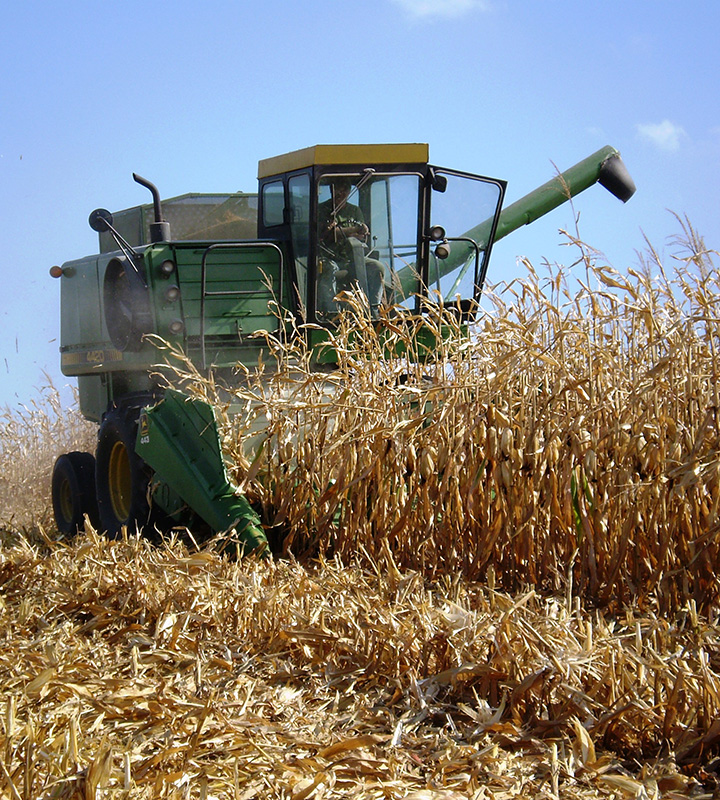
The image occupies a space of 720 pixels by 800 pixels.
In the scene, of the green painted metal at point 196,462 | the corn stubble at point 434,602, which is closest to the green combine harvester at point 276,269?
the green painted metal at point 196,462

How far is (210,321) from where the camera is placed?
5.82m

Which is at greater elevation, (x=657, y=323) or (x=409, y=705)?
(x=657, y=323)

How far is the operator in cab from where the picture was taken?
5.76 metres

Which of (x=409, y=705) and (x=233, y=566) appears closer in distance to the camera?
(x=409, y=705)

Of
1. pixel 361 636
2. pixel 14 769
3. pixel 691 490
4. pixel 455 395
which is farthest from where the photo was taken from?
pixel 455 395

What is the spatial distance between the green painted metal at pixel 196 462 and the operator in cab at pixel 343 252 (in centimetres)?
160

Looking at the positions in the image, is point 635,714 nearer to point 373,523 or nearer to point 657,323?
point 657,323

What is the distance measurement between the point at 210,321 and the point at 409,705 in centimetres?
386

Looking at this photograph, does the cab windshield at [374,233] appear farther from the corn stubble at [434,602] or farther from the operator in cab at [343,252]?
the corn stubble at [434,602]

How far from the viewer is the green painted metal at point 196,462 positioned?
4.01m

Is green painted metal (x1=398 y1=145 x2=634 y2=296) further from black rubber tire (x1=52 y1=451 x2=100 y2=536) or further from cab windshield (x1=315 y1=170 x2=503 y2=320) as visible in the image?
black rubber tire (x1=52 y1=451 x2=100 y2=536)

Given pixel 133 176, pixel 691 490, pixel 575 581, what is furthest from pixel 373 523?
pixel 133 176

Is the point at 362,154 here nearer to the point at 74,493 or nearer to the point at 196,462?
the point at 196,462

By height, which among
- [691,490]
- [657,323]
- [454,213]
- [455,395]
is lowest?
[691,490]
